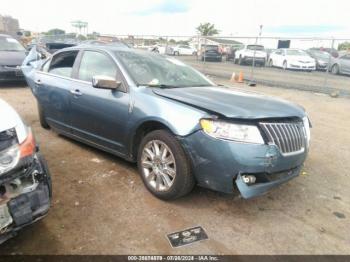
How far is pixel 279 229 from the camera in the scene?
336 centimetres

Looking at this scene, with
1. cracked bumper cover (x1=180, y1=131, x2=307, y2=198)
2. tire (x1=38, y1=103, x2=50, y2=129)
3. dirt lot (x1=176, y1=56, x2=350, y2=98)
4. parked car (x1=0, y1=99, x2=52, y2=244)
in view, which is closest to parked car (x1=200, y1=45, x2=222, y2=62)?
dirt lot (x1=176, y1=56, x2=350, y2=98)

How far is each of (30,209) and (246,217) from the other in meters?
2.06

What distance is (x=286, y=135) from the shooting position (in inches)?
137

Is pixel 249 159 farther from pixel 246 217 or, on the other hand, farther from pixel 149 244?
pixel 149 244

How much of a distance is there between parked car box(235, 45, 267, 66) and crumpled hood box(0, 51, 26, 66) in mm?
9232

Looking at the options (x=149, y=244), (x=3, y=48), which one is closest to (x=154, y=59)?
(x=149, y=244)

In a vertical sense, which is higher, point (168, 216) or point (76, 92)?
point (76, 92)

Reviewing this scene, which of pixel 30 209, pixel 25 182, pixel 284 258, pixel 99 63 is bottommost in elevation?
pixel 284 258

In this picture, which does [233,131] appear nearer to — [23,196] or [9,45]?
[23,196]

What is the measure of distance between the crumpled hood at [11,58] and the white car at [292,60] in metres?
10.2

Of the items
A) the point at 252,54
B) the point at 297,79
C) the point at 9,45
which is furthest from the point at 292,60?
the point at 9,45

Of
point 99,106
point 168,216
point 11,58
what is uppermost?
point 11,58

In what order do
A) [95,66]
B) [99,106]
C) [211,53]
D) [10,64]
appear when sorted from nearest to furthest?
1. [99,106]
2. [95,66]
3. [10,64]
4. [211,53]

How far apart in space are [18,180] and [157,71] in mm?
2438
